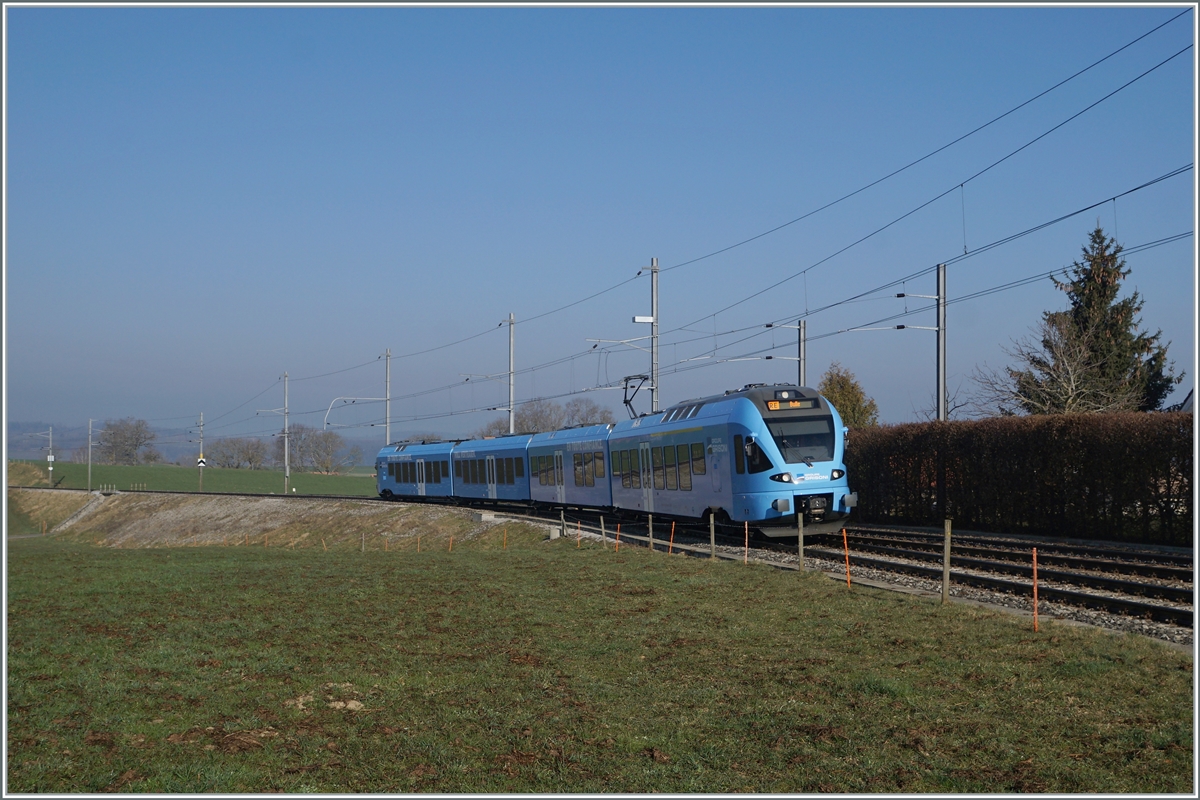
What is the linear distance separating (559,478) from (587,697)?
27.5m

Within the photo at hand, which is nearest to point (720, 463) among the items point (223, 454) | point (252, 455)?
point (252, 455)

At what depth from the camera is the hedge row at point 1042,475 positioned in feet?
79.2

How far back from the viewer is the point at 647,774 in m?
7.15

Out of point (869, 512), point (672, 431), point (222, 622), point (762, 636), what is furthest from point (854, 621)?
point (869, 512)

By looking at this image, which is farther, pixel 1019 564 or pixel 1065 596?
pixel 1019 564

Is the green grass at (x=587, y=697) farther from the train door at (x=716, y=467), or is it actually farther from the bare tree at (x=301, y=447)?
the bare tree at (x=301, y=447)

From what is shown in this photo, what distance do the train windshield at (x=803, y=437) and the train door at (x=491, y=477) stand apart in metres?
22.3

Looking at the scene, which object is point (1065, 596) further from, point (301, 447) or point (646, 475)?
point (301, 447)

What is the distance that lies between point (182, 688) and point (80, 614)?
627 cm

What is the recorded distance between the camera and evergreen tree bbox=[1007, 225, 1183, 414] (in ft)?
131

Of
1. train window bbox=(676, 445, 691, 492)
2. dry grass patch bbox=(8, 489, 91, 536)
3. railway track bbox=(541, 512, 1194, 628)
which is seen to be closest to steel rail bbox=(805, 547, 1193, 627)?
railway track bbox=(541, 512, 1194, 628)

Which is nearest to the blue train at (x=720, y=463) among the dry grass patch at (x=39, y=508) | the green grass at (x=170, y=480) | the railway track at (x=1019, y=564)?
the railway track at (x=1019, y=564)

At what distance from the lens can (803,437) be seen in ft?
77.4

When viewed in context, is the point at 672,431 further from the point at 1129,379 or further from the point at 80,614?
the point at 1129,379
